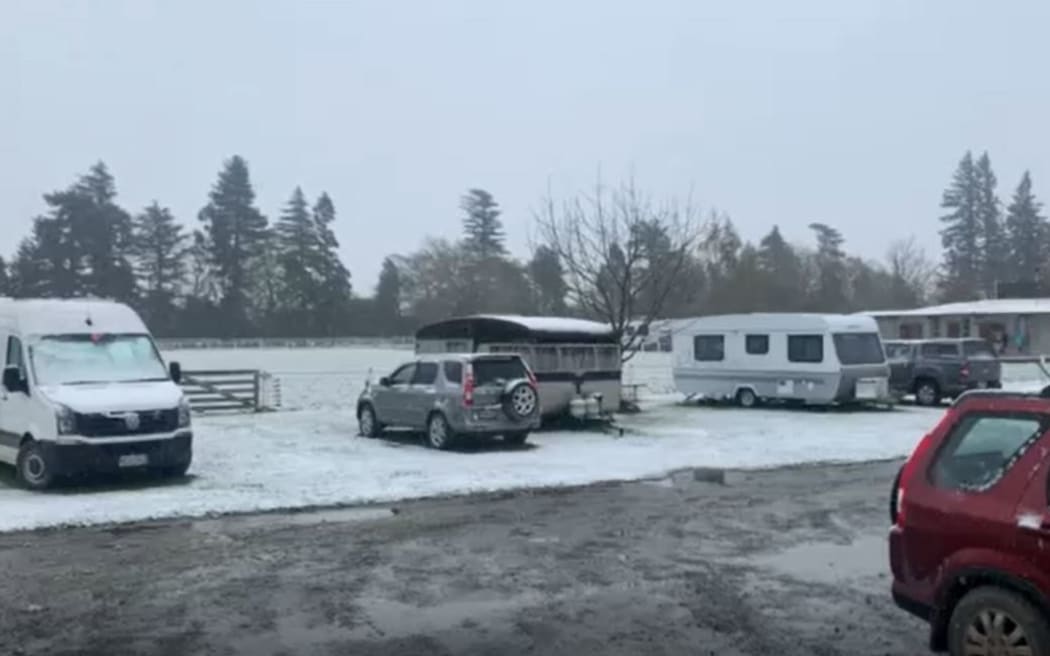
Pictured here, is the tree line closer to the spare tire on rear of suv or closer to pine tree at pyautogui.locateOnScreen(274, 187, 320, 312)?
pine tree at pyautogui.locateOnScreen(274, 187, 320, 312)

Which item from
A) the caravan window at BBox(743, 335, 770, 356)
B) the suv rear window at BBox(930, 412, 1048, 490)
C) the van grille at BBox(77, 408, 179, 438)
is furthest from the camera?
the caravan window at BBox(743, 335, 770, 356)

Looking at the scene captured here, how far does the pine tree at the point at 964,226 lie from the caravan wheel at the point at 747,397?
64645 millimetres

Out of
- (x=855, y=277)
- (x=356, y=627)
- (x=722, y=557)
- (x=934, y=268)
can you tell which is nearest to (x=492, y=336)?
(x=722, y=557)

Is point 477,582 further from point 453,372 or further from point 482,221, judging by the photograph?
Result: point 482,221

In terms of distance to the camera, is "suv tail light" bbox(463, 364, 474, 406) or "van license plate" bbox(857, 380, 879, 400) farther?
"van license plate" bbox(857, 380, 879, 400)

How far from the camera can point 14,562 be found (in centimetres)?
931

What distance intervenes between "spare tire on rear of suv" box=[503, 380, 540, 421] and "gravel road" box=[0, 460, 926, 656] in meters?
4.75

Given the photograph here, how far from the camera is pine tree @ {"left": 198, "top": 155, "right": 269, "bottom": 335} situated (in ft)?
196

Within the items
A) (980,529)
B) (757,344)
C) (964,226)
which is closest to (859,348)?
(757,344)

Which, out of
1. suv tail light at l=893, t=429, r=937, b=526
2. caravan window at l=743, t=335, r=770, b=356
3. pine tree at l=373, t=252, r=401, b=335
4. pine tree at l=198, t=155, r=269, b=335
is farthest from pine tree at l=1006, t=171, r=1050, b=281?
suv tail light at l=893, t=429, r=937, b=526

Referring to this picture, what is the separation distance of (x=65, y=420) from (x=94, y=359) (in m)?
1.47

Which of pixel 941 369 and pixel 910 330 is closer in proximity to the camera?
pixel 941 369

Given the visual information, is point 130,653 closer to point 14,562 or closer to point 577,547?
point 14,562

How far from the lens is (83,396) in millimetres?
13383
